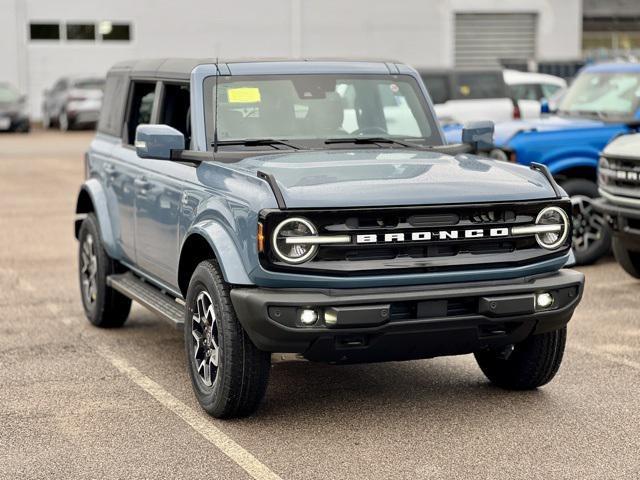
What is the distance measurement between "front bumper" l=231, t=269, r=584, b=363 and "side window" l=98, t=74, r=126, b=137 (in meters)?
3.15

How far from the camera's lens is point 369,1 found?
3988cm

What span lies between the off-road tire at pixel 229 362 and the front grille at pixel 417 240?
41 cm

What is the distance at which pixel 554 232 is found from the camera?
6074 mm

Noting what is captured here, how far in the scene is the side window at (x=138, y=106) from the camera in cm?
808

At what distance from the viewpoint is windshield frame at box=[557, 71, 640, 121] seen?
464 inches

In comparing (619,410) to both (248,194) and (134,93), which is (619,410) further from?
(134,93)

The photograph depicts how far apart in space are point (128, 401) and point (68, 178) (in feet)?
49.3

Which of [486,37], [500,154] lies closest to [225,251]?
[500,154]

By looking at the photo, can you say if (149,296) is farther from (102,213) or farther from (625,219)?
(625,219)

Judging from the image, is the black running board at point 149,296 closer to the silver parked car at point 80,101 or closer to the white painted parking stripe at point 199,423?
the white painted parking stripe at point 199,423

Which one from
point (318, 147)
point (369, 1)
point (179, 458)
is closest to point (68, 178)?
point (318, 147)

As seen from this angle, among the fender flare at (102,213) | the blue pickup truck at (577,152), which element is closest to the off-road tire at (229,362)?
the fender flare at (102,213)

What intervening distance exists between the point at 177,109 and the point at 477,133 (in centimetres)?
187

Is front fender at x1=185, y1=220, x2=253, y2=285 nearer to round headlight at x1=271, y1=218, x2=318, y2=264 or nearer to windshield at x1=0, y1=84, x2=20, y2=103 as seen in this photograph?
round headlight at x1=271, y1=218, x2=318, y2=264
